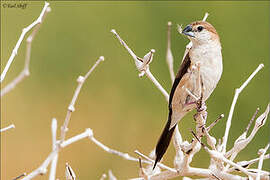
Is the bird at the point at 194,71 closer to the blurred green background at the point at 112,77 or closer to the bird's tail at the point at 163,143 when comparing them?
the bird's tail at the point at 163,143

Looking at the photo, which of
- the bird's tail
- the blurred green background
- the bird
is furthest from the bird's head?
the blurred green background

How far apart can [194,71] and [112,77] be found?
93 cm

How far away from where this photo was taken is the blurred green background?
198cm

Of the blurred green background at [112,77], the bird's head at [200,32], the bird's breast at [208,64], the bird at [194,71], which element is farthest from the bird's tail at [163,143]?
the blurred green background at [112,77]

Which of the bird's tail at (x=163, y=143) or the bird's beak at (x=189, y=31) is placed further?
the bird's beak at (x=189, y=31)

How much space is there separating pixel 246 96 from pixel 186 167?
4.19 feet

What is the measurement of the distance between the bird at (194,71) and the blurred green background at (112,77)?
2.45ft

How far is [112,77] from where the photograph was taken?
2.11 m

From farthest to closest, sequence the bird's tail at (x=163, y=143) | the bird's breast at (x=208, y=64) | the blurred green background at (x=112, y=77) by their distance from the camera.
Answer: the blurred green background at (x=112, y=77)
the bird's breast at (x=208, y=64)
the bird's tail at (x=163, y=143)

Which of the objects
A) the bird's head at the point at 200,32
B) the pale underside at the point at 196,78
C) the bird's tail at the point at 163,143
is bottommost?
the bird's tail at the point at 163,143

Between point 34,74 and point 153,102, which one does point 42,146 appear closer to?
point 34,74

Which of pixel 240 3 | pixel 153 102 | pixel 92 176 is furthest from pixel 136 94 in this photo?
pixel 240 3

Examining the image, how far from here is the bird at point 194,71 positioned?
1.21 meters

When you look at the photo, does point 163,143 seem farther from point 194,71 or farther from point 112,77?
point 112,77
